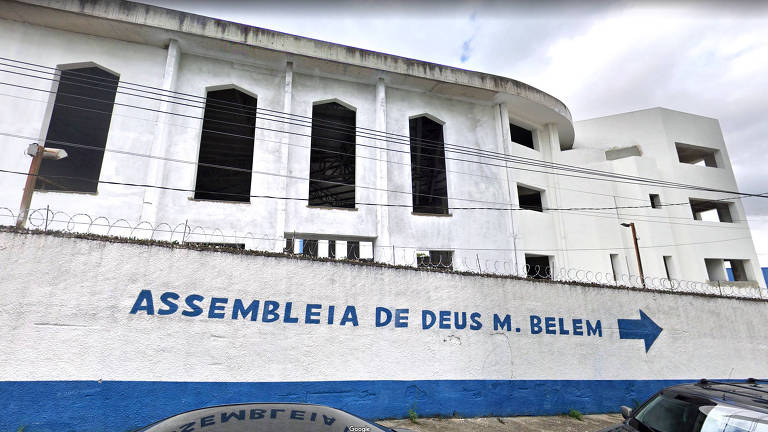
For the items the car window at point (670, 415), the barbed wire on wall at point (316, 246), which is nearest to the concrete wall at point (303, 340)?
Result: the barbed wire on wall at point (316, 246)

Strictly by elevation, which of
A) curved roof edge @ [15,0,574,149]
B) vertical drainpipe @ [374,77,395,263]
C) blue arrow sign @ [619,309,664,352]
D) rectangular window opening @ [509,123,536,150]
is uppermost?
curved roof edge @ [15,0,574,149]

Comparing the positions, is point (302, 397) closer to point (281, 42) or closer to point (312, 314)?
point (312, 314)

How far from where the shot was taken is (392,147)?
1387 cm

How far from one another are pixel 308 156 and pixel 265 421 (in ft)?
36.7

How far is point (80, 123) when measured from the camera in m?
13.6

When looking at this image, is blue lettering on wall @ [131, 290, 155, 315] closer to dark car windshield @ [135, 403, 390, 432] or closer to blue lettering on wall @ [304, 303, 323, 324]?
blue lettering on wall @ [304, 303, 323, 324]

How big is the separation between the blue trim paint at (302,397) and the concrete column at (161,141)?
6054 mm

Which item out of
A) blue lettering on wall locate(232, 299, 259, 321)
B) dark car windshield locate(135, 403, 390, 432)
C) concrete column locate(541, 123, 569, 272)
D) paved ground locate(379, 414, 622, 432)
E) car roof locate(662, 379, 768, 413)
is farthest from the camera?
concrete column locate(541, 123, 569, 272)

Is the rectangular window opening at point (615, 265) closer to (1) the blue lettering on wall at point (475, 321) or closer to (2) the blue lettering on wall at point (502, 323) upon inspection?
(2) the blue lettering on wall at point (502, 323)

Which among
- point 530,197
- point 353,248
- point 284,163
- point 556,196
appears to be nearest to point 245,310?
point 353,248

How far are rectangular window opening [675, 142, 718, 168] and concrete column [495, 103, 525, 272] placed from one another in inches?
441

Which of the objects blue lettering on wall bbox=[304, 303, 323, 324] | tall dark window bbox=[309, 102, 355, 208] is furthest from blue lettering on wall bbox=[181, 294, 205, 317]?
tall dark window bbox=[309, 102, 355, 208]

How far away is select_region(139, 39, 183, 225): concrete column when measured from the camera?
35.4 ft

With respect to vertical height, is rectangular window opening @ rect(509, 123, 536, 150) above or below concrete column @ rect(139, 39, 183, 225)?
above
